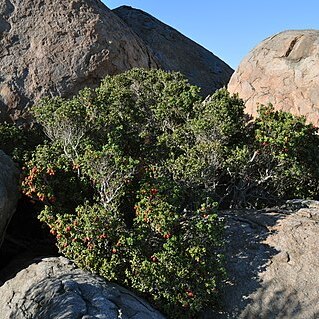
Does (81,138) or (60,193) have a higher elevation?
(81,138)

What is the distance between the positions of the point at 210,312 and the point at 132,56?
722cm

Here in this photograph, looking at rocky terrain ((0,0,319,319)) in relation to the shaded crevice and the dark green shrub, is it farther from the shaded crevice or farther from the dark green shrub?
the dark green shrub

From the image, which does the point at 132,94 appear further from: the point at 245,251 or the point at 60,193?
the point at 245,251

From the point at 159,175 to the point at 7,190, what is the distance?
7.08 ft

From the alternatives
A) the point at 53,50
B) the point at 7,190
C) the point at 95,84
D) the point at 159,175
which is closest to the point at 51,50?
the point at 53,50

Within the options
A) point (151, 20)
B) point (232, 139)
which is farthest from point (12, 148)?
point (151, 20)

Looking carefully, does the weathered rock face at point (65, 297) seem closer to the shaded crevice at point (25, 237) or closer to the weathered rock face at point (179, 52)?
the shaded crevice at point (25, 237)

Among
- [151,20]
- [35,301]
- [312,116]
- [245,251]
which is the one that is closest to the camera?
[35,301]

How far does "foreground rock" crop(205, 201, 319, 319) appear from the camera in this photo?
738 centimetres

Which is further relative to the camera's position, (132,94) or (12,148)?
(132,94)

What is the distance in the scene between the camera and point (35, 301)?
23.0ft

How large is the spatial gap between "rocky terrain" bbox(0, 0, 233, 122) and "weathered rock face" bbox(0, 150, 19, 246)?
323cm

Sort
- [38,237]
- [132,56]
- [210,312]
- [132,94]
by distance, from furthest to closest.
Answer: [132,56] → [132,94] → [38,237] → [210,312]

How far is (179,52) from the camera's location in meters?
16.6
